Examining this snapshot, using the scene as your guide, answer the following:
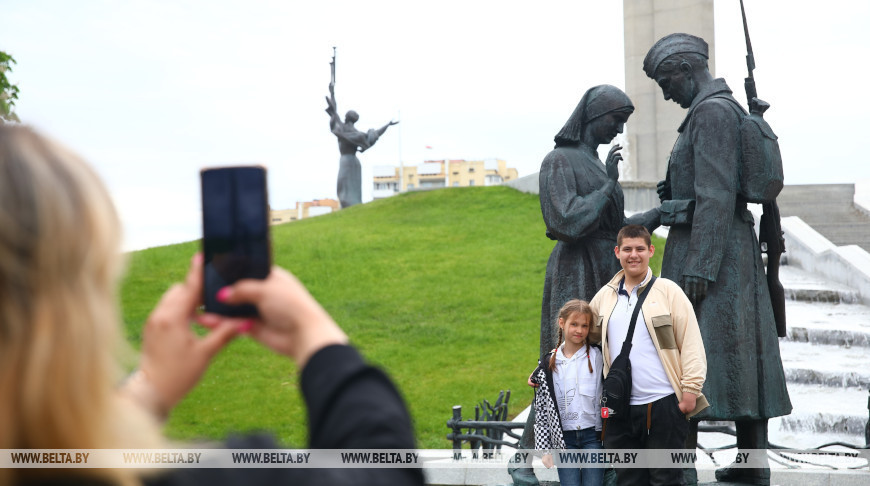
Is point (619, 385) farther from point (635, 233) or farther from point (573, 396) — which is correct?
point (635, 233)

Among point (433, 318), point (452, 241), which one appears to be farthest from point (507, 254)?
point (433, 318)

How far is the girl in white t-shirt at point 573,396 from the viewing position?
4934mm

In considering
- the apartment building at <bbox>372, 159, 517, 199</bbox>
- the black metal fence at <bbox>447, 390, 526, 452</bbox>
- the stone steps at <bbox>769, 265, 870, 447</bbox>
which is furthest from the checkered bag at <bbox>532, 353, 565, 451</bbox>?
the apartment building at <bbox>372, 159, 517, 199</bbox>

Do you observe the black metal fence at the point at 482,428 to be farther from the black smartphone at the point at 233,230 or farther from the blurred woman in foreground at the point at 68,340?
the blurred woman in foreground at the point at 68,340

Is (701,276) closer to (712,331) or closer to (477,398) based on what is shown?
(712,331)

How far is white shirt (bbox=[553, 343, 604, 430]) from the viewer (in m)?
4.93

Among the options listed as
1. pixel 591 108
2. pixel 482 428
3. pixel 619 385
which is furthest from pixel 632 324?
pixel 482 428

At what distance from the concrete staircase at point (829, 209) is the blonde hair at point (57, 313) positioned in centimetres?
1922

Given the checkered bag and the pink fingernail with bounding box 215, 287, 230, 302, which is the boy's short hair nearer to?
the checkered bag

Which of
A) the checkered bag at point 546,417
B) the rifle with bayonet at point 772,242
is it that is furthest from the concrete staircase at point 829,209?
the checkered bag at point 546,417

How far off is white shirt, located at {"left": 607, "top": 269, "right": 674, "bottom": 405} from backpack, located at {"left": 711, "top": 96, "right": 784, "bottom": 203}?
1.11 m

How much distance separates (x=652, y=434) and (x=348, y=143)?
25899mm

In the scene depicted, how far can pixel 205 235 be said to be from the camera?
1271 mm

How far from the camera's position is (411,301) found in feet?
58.3
